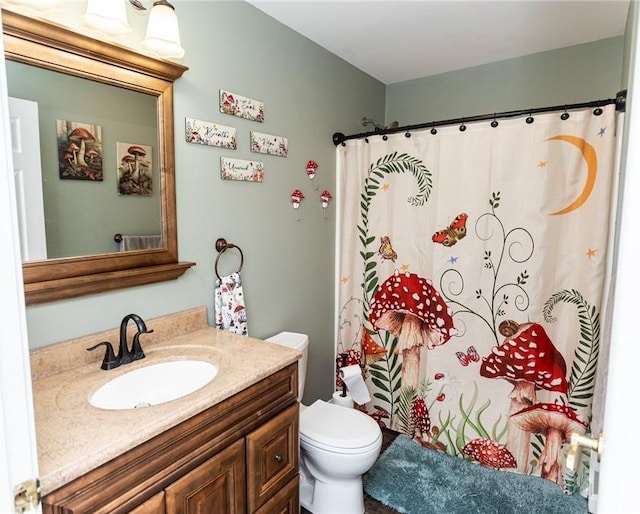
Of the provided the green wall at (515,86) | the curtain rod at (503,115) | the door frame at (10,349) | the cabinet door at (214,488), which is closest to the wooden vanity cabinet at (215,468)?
the cabinet door at (214,488)

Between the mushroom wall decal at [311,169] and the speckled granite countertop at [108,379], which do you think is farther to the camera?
the mushroom wall decal at [311,169]

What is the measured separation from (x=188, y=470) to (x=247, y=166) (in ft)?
4.46

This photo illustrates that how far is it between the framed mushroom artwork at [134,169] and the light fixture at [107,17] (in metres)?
0.38

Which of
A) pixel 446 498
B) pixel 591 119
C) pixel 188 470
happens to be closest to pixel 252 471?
pixel 188 470

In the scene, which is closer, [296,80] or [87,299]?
[87,299]

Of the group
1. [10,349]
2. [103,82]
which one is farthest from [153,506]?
[103,82]

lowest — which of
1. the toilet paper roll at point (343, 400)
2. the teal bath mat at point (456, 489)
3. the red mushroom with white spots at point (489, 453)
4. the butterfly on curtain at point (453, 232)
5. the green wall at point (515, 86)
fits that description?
the teal bath mat at point (456, 489)

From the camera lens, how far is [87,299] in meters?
1.38

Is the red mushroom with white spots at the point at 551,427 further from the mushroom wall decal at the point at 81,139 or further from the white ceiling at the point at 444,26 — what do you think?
the mushroom wall decal at the point at 81,139

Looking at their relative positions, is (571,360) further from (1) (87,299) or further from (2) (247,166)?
(1) (87,299)

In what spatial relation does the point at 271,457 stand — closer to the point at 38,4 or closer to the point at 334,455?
the point at 334,455

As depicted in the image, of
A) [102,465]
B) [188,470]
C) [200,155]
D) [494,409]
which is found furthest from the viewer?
[494,409]

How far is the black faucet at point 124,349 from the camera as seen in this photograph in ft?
4.41

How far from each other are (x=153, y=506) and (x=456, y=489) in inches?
65.7
